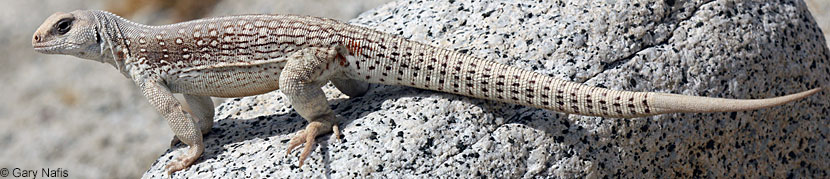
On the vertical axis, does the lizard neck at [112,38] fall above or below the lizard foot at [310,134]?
above

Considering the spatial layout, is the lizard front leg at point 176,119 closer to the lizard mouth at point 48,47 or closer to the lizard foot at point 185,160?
the lizard foot at point 185,160

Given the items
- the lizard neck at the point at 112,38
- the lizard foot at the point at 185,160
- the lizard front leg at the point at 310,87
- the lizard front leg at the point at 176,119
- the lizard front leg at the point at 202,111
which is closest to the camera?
the lizard front leg at the point at 310,87

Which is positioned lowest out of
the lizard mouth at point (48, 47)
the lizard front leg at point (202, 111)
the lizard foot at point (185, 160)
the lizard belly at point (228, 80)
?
the lizard foot at point (185, 160)

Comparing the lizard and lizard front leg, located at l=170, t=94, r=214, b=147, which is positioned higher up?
the lizard

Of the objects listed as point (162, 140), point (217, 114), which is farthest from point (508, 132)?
point (162, 140)

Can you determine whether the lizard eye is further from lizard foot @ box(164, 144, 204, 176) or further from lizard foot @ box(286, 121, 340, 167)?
lizard foot @ box(286, 121, 340, 167)

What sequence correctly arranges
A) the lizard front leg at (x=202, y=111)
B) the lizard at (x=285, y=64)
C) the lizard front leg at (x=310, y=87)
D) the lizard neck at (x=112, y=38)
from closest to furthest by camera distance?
the lizard at (x=285, y=64) → the lizard front leg at (x=310, y=87) → the lizard neck at (x=112, y=38) → the lizard front leg at (x=202, y=111)

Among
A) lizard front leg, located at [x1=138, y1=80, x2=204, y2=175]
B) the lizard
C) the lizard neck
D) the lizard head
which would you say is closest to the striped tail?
the lizard

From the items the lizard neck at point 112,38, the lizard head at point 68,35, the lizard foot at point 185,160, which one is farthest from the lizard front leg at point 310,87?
the lizard head at point 68,35

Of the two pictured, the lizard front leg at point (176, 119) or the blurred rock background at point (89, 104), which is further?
the blurred rock background at point (89, 104)
